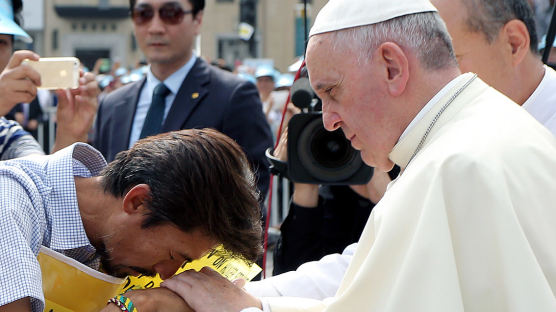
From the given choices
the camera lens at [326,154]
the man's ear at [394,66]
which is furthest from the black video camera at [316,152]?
the man's ear at [394,66]

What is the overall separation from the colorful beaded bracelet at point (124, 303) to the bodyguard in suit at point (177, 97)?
1629mm

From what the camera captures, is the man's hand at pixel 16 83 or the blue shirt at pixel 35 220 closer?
the blue shirt at pixel 35 220

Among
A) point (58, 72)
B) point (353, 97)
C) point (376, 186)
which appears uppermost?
point (353, 97)

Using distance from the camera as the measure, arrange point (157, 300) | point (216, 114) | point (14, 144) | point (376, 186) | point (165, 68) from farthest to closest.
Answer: point (165, 68)
point (216, 114)
point (376, 186)
point (14, 144)
point (157, 300)

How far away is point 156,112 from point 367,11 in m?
2.10

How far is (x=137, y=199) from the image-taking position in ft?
7.66

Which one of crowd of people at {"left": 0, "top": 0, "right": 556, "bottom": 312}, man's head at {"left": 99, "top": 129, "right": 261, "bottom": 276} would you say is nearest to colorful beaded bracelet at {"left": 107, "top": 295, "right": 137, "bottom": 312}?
crowd of people at {"left": 0, "top": 0, "right": 556, "bottom": 312}

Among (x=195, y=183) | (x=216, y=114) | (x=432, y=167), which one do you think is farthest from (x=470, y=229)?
(x=216, y=114)

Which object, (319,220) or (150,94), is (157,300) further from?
(150,94)

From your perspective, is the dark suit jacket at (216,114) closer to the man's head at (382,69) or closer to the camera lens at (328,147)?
the camera lens at (328,147)

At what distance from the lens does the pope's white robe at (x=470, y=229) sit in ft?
5.86

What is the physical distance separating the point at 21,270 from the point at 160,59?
2.29 metres

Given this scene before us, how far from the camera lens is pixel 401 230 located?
1.88 meters

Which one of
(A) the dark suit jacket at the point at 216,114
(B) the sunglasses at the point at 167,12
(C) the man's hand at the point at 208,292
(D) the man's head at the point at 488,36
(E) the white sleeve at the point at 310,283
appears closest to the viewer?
(C) the man's hand at the point at 208,292
